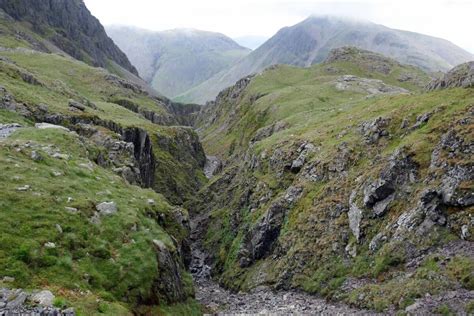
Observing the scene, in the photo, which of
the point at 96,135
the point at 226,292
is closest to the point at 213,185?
the point at 96,135

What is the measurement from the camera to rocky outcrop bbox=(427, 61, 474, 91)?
5711 centimetres

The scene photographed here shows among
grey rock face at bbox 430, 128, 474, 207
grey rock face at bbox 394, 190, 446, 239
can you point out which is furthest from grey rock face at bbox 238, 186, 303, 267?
grey rock face at bbox 430, 128, 474, 207

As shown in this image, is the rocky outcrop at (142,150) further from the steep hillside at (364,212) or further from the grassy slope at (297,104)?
the grassy slope at (297,104)

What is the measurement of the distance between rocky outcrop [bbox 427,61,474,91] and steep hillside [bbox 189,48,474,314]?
3.24 feet

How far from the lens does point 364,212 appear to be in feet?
164

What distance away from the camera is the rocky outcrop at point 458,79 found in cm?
5711

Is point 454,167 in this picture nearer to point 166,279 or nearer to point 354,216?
point 354,216

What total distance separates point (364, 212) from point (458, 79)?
1016 inches

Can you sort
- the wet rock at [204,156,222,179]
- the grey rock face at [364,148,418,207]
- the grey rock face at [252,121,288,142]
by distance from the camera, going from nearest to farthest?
the grey rock face at [364,148,418,207], the grey rock face at [252,121,288,142], the wet rock at [204,156,222,179]

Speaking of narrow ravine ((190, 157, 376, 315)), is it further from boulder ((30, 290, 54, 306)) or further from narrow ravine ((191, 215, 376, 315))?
boulder ((30, 290, 54, 306))

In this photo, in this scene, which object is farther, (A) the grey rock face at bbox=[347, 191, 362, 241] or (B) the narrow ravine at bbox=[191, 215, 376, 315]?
(A) the grey rock face at bbox=[347, 191, 362, 241]

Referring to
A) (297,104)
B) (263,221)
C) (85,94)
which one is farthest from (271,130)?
(85,94)

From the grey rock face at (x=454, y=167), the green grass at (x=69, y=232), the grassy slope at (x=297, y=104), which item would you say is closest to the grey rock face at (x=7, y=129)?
the green grass at (x=69, y=232)

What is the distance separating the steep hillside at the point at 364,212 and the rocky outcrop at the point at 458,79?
989 mm
